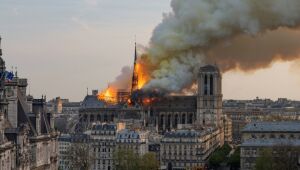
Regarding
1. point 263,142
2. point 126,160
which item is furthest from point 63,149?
point 263,142

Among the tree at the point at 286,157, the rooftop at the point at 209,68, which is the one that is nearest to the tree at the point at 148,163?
the tree at the point at 286,157

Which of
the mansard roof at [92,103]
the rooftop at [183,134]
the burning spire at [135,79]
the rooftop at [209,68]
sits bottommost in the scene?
the rooftop at [183,134]

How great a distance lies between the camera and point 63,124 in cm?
16850

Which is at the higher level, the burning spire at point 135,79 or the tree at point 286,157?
the burning spire at point 135,79

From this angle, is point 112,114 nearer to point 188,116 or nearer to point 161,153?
point 188,116

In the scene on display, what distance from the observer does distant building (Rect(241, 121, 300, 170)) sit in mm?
97938

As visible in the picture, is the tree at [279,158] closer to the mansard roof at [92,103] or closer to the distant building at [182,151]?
the distant building at [182,151]

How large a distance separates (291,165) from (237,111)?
114m

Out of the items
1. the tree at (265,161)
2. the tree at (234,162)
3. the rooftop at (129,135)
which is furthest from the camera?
the rooftop at (129,135)

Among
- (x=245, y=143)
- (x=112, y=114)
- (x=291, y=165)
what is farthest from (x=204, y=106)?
(x=291, y=165)

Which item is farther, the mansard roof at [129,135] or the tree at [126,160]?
the mansard roof at [129,135]

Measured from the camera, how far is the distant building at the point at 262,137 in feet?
321

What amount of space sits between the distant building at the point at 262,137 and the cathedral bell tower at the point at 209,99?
31.2 metres

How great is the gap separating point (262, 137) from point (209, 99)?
37.2m
